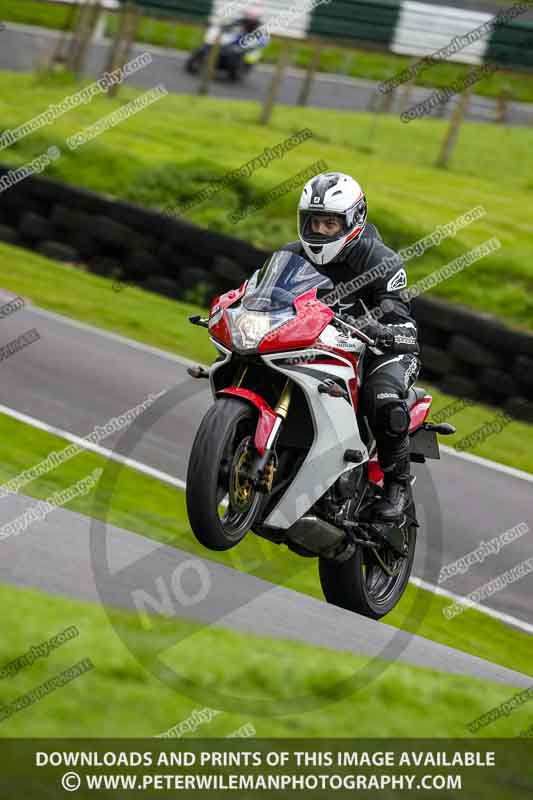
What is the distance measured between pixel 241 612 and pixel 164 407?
18.1 feet

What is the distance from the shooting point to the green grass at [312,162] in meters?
16.1

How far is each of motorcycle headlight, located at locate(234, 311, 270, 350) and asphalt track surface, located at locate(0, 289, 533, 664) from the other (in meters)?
1.13

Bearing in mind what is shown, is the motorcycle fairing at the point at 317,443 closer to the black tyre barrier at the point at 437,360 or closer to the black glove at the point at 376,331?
the black glove at the point at 376,331

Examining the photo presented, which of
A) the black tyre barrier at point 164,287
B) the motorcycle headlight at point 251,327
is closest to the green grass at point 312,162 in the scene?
the black tyre barrier at point 164,287

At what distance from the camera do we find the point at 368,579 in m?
7.14

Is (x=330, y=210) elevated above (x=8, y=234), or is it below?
above

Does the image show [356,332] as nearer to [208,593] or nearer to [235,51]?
[208,593]

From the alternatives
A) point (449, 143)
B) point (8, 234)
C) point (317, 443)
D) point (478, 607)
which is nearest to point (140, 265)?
point (8, 234)

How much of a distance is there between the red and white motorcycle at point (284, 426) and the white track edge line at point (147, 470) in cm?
199

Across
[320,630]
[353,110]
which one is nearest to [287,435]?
[320,630]

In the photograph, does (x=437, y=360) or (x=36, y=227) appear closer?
(x=437, y=360)

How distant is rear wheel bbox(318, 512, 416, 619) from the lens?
270 inches

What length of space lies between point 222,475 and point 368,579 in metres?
1.78
